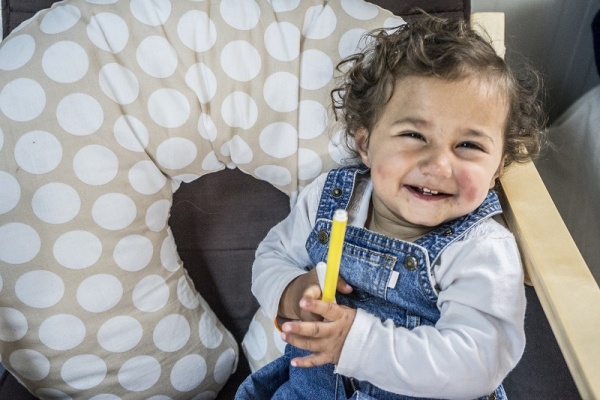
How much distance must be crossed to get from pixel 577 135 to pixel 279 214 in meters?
0.53

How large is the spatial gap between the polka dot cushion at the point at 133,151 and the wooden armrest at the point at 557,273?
0.25 m

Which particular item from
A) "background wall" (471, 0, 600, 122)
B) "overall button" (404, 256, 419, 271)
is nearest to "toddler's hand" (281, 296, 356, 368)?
"overall button" (404, 256, 419, 271)

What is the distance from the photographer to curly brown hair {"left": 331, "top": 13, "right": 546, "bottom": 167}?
2.58ft

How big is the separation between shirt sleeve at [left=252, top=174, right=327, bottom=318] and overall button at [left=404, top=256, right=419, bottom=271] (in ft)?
0.47

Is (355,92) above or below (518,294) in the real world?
above

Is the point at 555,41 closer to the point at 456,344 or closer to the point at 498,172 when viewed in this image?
the point at 498,172

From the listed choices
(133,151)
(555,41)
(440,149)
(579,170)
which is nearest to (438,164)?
(440,149)

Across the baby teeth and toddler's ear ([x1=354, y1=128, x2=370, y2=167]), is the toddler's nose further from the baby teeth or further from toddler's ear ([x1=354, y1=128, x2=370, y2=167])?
toddler's ear ([x1=354, y1=128, x2=370, y2=167])

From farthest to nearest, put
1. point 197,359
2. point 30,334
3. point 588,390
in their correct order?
point 197,359
point 30,334
point 588,390

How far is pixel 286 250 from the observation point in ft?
3.02

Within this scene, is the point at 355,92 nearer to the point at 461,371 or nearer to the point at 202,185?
the point at 202,185

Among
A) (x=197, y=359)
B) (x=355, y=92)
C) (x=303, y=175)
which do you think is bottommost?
(x=197, y=359)

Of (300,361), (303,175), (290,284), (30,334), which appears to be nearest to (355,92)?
(303,175)

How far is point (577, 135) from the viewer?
114 cm
